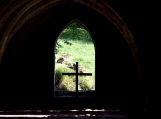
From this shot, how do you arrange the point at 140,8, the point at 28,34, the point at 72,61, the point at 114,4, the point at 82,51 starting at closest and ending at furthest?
the point at 140,8, the point at 114,4, the point at 28,34, the point at 72,61, the point at 82,51

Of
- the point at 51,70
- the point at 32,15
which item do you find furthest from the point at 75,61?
the point at 32,15

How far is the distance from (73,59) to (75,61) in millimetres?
327

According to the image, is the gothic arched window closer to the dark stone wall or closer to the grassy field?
the grassy field

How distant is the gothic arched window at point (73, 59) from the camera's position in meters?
14.8

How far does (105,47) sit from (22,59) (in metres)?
3.38

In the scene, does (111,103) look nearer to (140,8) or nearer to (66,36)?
(140,8)

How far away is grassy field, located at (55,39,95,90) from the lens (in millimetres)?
14805

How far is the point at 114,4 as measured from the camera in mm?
6520

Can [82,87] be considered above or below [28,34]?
below

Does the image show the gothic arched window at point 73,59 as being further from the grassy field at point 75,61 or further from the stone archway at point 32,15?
the stone archway at point 32,15

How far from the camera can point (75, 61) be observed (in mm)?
17469


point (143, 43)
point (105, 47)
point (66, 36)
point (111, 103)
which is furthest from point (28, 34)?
point (66, 36)

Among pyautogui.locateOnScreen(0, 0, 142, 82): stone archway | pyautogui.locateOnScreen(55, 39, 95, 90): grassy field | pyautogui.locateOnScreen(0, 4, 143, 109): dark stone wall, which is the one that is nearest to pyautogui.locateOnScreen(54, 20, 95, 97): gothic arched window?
pyautogui.locateOnScreen(55, 39, 95, 90): grassy field

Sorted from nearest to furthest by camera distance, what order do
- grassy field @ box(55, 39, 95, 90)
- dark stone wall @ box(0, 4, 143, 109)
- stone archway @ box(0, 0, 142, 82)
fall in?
1. stone archway @ box(0, 0, 142, 82)
2. dark stone wall @ box(0, 4, 143, 109)
3. grassy field @ box(55, 39, 95, 90)
